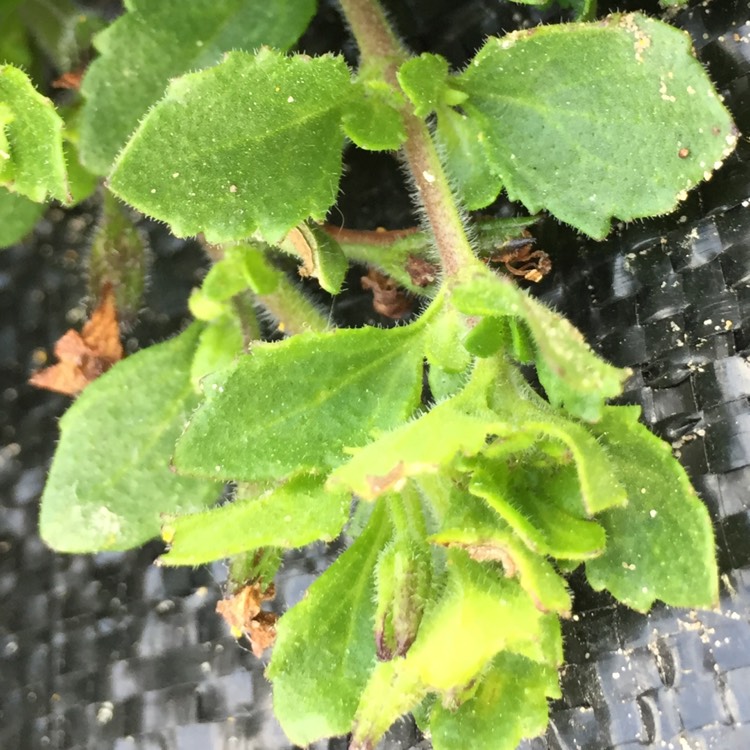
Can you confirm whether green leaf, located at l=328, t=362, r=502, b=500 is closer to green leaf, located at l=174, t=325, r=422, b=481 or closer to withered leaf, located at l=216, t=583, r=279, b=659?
green leaf, located at l=174, t=325, r=422, b=481

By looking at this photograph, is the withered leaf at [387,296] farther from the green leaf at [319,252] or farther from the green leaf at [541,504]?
the green leaf at [541,504]

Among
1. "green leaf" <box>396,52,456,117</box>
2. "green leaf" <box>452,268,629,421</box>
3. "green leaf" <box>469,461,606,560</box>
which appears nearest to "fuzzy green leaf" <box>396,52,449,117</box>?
"green leaf" <box>396,52,456,117</box>

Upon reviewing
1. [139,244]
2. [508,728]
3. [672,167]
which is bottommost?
[508,728]

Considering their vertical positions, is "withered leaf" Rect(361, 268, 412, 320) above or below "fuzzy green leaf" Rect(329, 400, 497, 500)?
above

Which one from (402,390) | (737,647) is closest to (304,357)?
(402,390)

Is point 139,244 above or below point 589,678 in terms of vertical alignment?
above

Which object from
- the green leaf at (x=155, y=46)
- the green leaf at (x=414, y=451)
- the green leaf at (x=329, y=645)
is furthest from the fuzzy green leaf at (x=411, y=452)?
the green leaf at (x=155, y=46)

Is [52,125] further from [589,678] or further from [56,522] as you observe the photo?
[589,678]

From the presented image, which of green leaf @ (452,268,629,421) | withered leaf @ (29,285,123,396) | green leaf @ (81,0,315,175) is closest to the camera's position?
green leaf @ (452,268,629,421)
